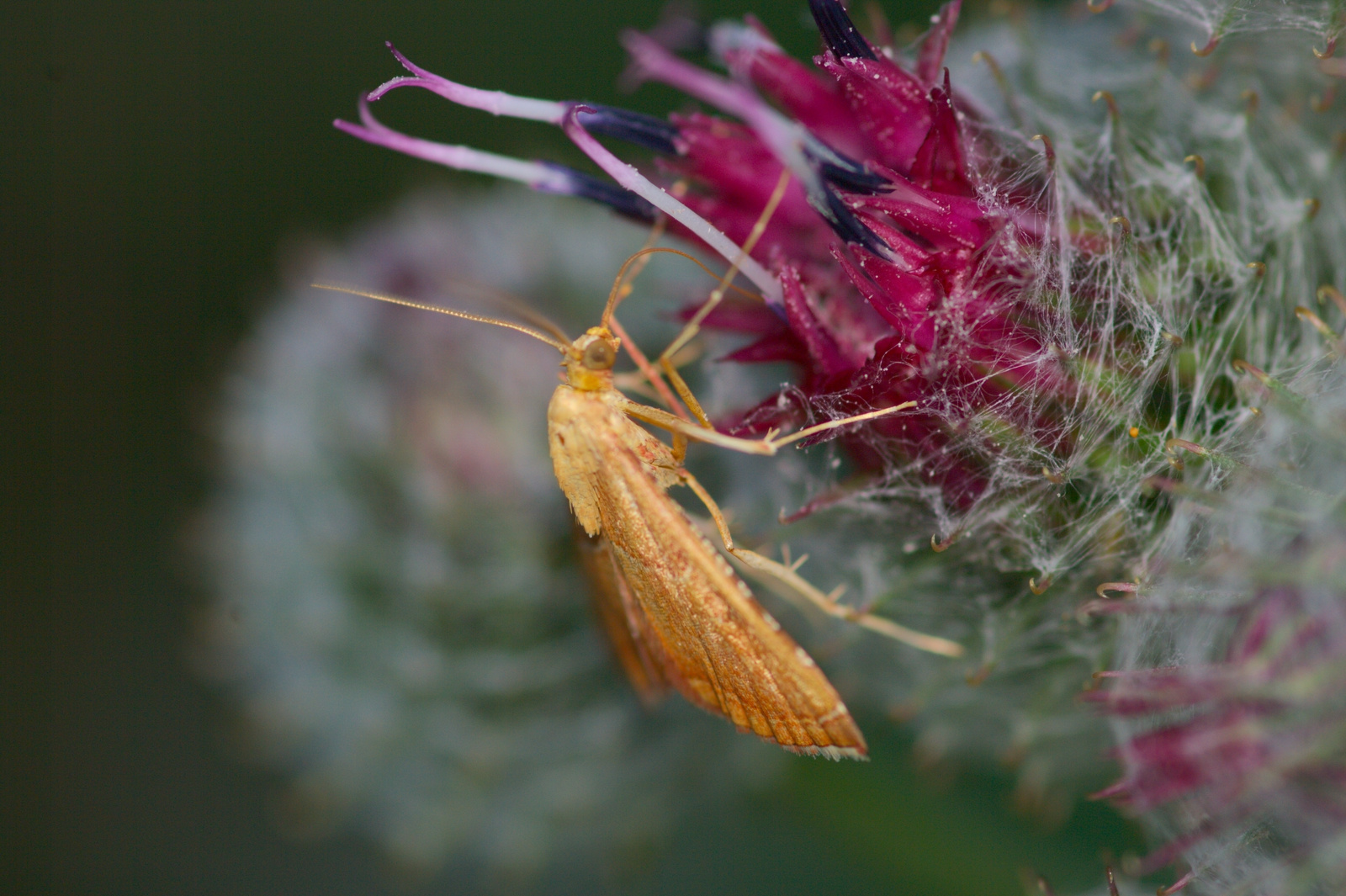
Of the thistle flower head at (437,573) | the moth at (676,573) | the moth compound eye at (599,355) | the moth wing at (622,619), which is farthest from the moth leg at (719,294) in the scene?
the thistle flower head at (437,573)

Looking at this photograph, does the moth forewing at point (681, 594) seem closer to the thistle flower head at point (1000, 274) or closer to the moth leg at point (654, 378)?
the moth leg at point (654, 378)

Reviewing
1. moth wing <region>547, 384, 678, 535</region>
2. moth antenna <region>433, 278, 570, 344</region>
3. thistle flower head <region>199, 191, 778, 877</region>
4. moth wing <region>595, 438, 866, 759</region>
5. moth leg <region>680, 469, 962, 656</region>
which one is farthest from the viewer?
thistle flower head <region>199, 191, 778, 877</region>

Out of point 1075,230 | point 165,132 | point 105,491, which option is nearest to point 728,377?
point 1075,230

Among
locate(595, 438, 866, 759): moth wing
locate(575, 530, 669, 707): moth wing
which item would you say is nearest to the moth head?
locate(595, 438, 866, 759): moth wing

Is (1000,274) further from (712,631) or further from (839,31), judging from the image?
(712,631)

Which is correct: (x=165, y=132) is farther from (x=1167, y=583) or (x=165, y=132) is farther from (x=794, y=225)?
(x=1167, y=583)

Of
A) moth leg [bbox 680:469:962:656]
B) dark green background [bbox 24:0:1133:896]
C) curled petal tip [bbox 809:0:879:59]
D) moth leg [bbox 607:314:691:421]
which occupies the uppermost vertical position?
curled petal tip [bbox 809:0:879:59]

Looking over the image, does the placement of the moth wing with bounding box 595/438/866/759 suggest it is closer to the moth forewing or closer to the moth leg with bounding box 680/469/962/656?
the moth forewing
